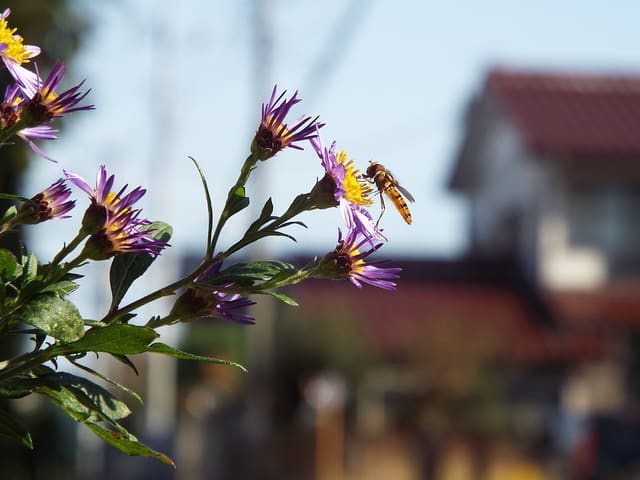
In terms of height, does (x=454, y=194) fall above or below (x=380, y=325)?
above

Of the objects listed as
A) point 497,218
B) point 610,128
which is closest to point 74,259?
point 610,128

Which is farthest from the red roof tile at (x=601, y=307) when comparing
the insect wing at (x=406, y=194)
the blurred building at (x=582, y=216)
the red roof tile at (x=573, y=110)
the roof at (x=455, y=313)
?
the insect wing at (x=406, y=194)

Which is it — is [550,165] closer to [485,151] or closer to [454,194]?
[485,151]

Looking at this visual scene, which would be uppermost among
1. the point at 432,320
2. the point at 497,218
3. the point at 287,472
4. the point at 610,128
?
the point at 610,128

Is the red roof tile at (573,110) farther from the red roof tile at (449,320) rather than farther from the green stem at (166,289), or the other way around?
the green stem at (166,289)

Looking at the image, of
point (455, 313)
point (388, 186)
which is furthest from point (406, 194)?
point (455, 313)

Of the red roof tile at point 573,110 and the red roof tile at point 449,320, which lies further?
the red roof tile at point 573,110
